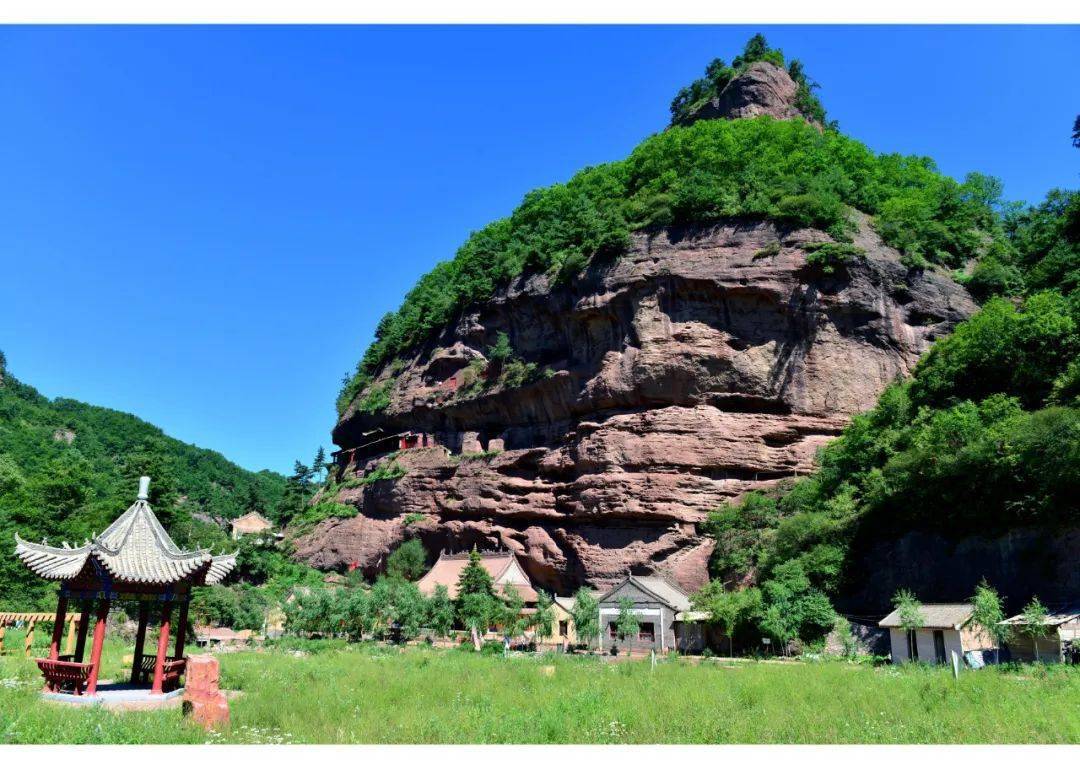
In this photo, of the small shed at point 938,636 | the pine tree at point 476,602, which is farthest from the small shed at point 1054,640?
the pine tree at point 476,602

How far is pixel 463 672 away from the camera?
774 inches

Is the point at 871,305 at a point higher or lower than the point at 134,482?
higher

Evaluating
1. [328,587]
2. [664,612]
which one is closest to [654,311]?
[664,612]

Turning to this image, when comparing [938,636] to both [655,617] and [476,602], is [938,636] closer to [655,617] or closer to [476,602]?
[655,617]

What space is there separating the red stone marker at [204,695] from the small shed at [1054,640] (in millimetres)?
19766

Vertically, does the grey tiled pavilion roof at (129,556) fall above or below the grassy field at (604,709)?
above

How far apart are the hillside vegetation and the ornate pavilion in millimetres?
32255

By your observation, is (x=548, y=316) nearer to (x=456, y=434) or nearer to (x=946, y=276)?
(x=456, y=434)

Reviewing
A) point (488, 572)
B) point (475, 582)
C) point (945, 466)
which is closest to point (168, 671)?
point (475, 582)

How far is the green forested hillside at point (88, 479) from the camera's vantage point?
3753cm

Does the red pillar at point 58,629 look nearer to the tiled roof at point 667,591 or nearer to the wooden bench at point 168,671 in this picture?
the wooden bench at point 168,671

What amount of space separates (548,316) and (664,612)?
67.1 ft

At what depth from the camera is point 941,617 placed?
23.6 m

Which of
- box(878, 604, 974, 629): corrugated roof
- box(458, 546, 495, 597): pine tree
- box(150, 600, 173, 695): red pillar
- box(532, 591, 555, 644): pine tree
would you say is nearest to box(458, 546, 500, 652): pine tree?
box(458, 546, 495, 597): pine tree
